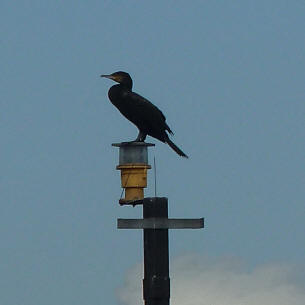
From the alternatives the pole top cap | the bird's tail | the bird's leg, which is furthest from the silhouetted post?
the bird's tail

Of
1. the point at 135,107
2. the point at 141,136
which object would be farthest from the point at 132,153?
the point at 135,107

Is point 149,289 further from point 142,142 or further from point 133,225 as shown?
point 142,142

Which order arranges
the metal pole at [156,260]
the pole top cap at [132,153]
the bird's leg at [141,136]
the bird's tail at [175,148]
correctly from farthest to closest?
1. the bird's tail at [175,148]
2. the bird's leg at [141,136]
3. the pole top cap at [132,153]
4. the metal pole at [156,260]

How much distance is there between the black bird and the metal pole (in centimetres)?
193

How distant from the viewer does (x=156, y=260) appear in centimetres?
1007

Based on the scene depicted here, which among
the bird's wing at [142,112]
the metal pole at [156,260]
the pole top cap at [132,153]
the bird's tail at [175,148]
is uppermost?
the bird's wing at [142,112]

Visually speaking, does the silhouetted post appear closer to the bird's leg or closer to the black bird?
the bird's leg

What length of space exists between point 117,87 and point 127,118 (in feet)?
1.46

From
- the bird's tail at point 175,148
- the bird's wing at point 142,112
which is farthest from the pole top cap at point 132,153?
the bird's tail at point 175,148

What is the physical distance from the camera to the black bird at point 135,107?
1201 centimetres

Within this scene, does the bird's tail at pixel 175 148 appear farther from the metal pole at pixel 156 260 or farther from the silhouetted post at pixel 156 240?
the metal pole at pixel 156 260

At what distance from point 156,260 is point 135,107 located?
102 inches

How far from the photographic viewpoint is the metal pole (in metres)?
10.0

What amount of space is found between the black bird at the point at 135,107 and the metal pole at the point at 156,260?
193 cm
